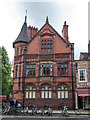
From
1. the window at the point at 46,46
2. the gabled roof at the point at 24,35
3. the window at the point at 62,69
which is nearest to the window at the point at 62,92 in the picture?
the window at the point at 62,69

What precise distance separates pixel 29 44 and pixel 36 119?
13.7 meters

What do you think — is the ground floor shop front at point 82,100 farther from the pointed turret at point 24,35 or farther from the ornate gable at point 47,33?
the pointed turret at point 24,35

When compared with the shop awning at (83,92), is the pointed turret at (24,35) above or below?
above

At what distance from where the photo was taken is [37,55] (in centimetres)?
2580

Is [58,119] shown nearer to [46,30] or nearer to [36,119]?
[36,119]

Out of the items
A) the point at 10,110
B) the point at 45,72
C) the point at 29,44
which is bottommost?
the point at 10,110

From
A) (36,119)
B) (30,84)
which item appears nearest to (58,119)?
(36,119)

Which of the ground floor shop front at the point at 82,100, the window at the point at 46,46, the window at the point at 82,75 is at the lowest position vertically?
the ground floor shop front at the point at 82,100

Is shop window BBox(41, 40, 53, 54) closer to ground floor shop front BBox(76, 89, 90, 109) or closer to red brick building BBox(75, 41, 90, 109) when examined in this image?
red brick building BBox(75, 41, 90, 109)

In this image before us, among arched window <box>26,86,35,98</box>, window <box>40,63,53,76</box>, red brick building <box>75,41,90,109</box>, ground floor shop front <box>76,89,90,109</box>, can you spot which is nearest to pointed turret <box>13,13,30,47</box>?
window <box>40,63,53,76</box>

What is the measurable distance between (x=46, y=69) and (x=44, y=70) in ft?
1.15

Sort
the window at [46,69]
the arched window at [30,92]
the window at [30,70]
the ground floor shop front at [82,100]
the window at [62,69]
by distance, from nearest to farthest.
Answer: the ground floor shop front at [82,100]
the arched window at [30,92]
the window at [62,69]
the window at [46,69]
the window at [30,70]

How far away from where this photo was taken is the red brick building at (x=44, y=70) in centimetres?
2419

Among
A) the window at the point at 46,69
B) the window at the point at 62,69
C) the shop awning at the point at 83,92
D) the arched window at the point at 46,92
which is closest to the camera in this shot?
the shop awning at the point at 83,92
